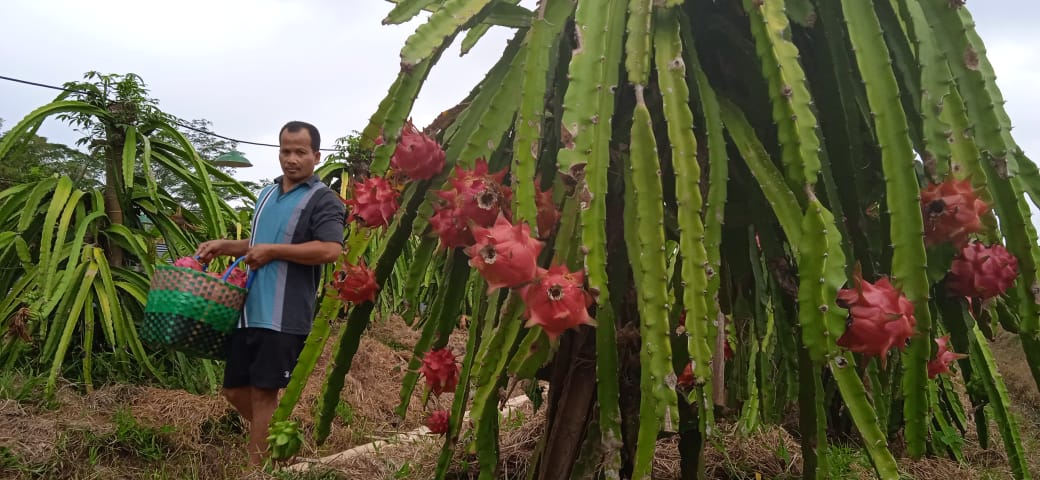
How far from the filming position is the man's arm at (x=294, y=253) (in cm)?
213

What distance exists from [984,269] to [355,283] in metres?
0.95

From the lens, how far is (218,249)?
7.35ft

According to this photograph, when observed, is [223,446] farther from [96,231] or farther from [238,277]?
[96,231]

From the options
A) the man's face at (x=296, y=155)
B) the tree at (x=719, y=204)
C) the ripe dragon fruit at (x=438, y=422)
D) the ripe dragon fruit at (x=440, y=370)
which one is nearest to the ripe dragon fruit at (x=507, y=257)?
the tree at (x=719, y=204)

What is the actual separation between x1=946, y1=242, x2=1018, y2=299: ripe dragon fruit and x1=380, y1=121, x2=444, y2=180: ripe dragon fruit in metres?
0.80

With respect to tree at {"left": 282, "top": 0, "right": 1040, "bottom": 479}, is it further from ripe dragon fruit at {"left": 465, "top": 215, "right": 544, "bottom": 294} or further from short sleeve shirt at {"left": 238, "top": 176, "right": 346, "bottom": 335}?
short sleeve shirt at {"left": 238, "top": 176, "right": 346, "bottom": 335}

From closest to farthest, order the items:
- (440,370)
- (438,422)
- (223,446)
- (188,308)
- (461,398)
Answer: (461,398), (440,370), (438,422), (188,308), (223,446)

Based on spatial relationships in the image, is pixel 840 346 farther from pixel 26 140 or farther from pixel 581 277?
pixel 26 140

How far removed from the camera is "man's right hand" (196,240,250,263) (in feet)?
7.09

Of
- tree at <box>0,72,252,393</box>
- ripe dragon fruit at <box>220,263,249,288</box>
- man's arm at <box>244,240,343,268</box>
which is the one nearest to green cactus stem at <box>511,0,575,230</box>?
man's arm at <box>244,240,343,268</box>

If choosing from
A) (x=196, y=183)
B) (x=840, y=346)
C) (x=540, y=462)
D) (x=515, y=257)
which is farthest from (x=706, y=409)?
(x=196, y=183)

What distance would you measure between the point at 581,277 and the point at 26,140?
3037 mm

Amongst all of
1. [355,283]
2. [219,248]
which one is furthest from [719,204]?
[219,248]

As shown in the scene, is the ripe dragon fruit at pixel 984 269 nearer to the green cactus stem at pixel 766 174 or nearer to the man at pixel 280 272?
the green cactus stem at pixel 766 174
